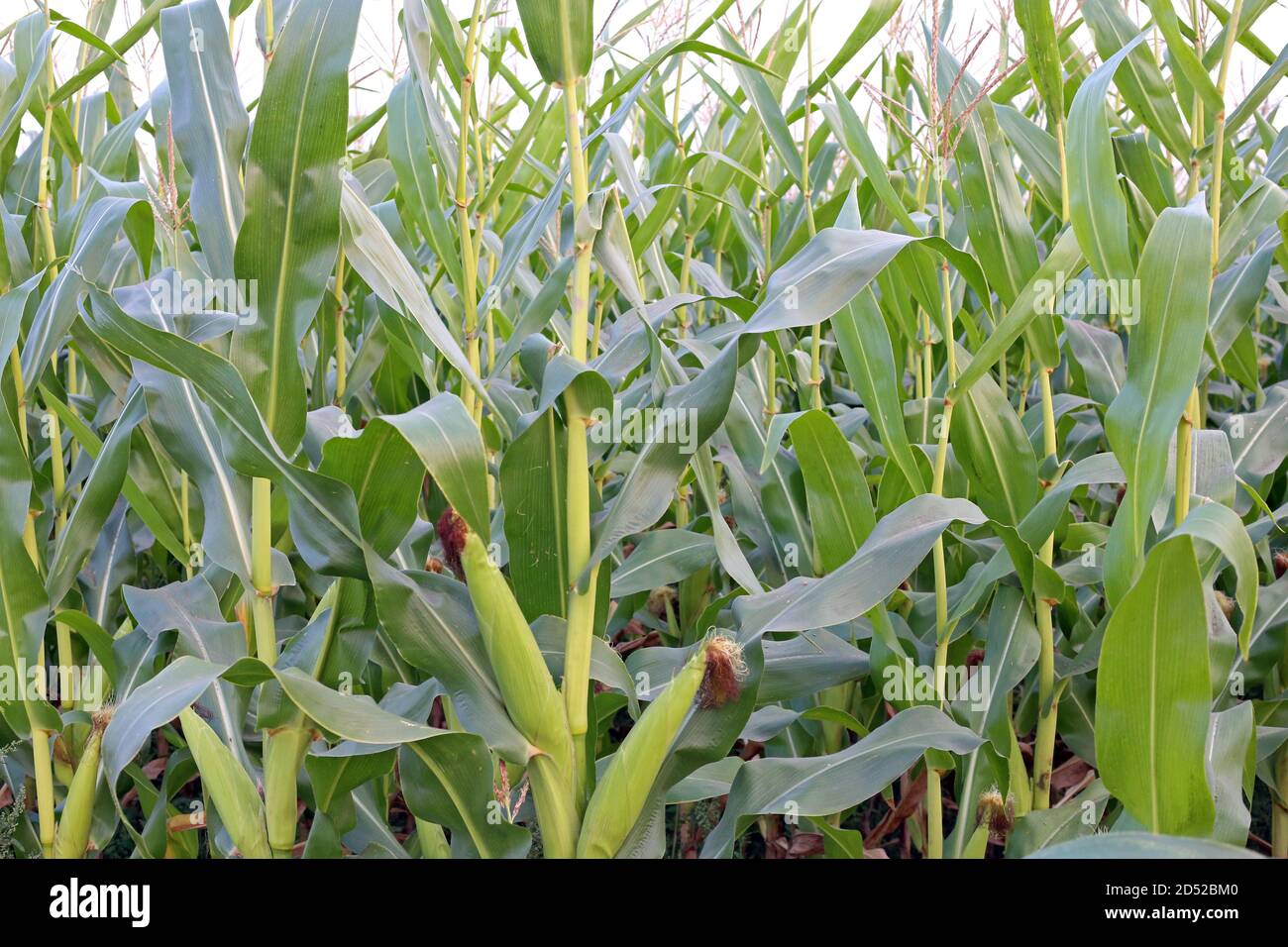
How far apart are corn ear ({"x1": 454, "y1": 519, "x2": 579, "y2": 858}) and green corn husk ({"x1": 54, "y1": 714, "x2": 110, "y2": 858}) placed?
0.75m

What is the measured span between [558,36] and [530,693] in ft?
2.82

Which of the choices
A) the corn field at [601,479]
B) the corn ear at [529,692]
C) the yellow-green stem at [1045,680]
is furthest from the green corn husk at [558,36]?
the yellow-green stem at [1045,680]

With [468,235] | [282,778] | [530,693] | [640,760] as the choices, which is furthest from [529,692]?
[468,235]

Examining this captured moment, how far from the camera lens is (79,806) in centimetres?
A: 154

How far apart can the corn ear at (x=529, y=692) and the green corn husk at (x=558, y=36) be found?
628 mm

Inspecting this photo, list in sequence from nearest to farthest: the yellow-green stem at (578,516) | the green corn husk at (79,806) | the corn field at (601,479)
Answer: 1. the corn field at (601,479)
2. the yellow-green stem at (578,516)
3. the green corn husk at (79,806)

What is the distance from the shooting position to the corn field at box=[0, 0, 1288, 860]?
3.77 ft

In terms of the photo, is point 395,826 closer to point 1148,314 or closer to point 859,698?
point 859,698

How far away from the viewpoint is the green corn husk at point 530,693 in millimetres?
1180

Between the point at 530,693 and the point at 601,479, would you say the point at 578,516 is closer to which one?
the point at 530,693

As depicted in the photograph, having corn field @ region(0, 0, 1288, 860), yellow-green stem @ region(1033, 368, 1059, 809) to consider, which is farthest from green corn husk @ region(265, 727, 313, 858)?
yellow-green stem @ region(1033, 368, 1059, 809)

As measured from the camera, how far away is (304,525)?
1201 millimetres

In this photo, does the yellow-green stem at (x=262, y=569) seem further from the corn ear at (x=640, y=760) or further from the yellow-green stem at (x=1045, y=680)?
the yellow-green stem at (x=1045, y=680)
